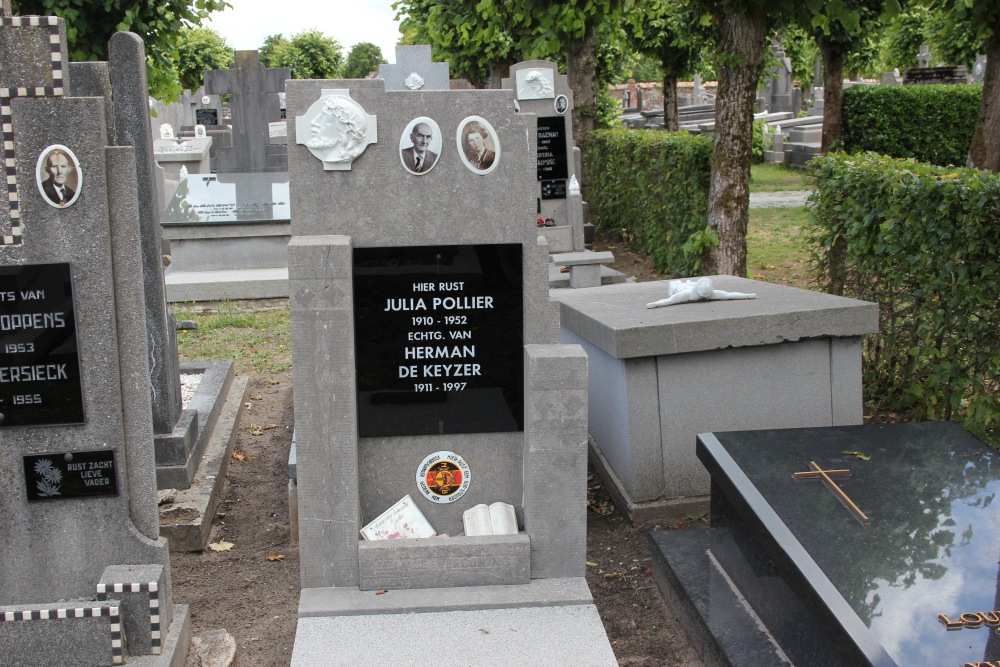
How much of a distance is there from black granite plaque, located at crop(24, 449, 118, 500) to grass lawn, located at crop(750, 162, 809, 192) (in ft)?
59.0

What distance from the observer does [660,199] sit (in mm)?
12773

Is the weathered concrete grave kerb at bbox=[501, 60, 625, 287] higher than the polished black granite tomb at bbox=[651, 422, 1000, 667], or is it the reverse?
the weathered concrete grave kerb at bbox=[501, 60, 625, 287]

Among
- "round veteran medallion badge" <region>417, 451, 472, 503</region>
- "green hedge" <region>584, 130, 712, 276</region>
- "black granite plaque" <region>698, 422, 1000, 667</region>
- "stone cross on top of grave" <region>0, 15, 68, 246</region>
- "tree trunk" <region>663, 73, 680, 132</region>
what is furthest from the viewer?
"tree trunk" <region>663, 73, 680, 132</region>

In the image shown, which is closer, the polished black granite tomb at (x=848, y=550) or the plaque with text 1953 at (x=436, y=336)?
the polished black granite tomb at (x=848, y=550)

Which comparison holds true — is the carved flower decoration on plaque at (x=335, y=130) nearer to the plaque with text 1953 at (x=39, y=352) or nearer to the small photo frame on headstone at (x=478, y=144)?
the small photo frame on headstone at (x=478, y=144)

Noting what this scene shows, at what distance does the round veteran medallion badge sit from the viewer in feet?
13.5

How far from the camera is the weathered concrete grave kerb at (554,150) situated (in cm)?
1201

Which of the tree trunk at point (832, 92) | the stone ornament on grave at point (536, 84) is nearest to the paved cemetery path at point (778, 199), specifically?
the tree trunk at point (832, 92)

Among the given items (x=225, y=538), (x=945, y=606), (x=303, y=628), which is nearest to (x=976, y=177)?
(x=945, y=606)

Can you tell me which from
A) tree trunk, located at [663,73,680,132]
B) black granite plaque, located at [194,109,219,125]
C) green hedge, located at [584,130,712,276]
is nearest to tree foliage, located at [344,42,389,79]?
black granite plaque, located at [194,109,219,125]

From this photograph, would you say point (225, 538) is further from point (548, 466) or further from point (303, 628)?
point (548, 466)

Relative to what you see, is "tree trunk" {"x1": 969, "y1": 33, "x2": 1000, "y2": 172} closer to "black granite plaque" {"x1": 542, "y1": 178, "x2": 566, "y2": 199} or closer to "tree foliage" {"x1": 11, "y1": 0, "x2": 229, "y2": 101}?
"black granite plaque" {"x1": 542, "y1": 178, "x2": 566, "y2": 199}

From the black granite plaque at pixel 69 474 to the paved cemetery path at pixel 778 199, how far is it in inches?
634

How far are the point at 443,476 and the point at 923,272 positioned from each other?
340 centimetres
